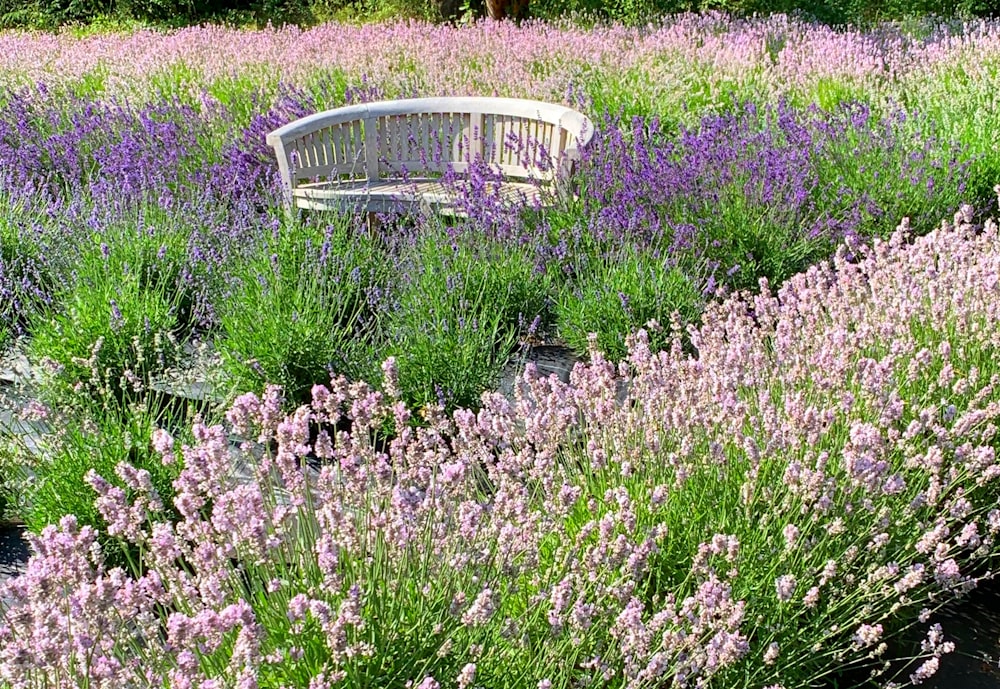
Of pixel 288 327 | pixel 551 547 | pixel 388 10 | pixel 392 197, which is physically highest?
pixel 388 10

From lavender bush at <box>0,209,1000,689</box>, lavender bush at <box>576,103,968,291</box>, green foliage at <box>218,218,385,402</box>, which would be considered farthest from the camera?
lavender bush at <box>576,103,968,291</box>

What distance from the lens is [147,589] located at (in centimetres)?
189

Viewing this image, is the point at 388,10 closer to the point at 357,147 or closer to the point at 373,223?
the point at 357,147

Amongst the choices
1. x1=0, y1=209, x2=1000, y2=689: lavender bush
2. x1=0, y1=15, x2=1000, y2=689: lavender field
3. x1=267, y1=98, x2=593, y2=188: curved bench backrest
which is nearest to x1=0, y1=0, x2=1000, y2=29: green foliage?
x1=267, y1=98, x2=593, y2=188: curved bench backrest

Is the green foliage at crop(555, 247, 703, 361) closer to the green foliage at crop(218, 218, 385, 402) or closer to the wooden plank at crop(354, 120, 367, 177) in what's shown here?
the green foliage at crop(218, 218, 385, 402)

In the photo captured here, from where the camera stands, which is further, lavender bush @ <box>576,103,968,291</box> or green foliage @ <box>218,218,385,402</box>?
lavender bush @ <box>576,103,968,291</box>

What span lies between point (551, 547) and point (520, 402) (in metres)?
0.38

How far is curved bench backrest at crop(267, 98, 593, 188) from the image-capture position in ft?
18.8

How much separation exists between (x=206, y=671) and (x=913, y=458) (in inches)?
63.6

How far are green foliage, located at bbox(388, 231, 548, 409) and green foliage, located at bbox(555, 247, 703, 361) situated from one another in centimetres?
22

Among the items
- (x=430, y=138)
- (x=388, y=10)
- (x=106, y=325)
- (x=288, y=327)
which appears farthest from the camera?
(x=388, y=10)

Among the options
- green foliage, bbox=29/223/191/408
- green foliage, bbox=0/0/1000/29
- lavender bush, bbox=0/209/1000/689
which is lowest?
green foliage, bbox=29/223/191/408

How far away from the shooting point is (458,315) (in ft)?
13.6

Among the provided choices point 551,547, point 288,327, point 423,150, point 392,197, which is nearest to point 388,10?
point 423,150
